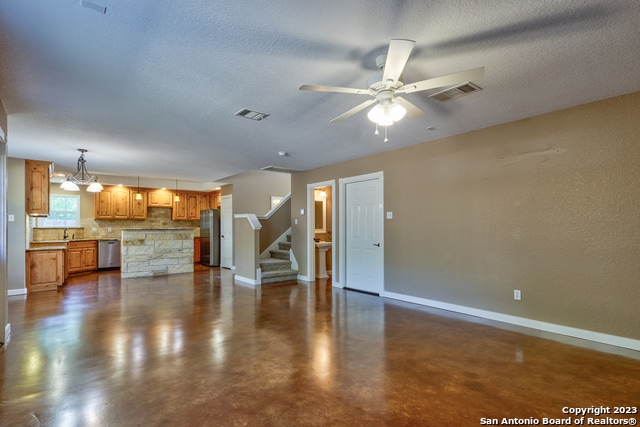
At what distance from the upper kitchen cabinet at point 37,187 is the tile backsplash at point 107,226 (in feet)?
9.04

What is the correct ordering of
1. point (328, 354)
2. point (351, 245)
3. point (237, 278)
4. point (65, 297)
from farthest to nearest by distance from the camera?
point (237, 278) < point (351, 245) < point (65, 297) < point (328, 354)

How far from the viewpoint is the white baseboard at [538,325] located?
3090mm

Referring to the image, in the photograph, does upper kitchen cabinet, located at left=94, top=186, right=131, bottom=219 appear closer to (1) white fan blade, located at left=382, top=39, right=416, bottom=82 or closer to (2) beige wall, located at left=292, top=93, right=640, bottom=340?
(2) beige wall, located at left=292, top=93, right=640, bottom=340

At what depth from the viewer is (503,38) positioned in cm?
215

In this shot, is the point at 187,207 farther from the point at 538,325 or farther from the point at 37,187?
the point at 538,325

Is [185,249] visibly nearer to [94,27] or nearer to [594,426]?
[94,27]

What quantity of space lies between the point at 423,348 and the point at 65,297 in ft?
18.8

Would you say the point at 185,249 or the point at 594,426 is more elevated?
the point at 185,249

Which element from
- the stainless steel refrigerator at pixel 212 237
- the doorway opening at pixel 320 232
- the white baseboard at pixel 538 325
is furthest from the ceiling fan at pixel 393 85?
the stainless steel refrigerator at pixel 212 237

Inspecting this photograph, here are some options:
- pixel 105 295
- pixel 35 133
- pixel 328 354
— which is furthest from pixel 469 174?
pixel 105 295

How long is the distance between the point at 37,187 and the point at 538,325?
821cm

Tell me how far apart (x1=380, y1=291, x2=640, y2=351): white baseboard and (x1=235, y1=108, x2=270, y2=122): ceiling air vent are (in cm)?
341

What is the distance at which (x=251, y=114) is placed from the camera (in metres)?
3.54

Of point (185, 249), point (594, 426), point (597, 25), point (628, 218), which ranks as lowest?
point (594, 426)
